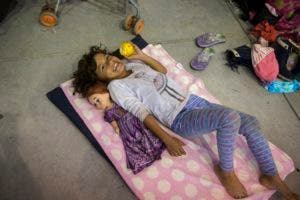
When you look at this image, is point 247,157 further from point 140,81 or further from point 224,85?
point 140,81

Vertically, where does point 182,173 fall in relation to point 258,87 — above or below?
below

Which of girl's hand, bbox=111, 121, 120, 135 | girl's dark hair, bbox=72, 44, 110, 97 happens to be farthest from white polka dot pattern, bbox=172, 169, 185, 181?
girl's dark hair, bbox=72, 44, 110, 97

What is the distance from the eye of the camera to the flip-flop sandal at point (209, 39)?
6.81 feet

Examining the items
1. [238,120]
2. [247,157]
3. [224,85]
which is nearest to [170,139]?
[238,120]

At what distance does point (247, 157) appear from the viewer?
4.97ft

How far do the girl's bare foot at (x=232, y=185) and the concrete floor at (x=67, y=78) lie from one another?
33 centimetres

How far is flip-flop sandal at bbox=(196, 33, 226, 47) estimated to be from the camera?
207 cm

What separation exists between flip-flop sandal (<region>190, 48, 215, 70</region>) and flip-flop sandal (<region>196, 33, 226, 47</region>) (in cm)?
8

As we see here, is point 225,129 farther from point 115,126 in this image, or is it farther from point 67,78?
point 67,78

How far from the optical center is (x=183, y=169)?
1449 millimetres

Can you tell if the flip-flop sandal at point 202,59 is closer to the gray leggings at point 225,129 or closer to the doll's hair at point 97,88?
the gray leggings at point 225,129

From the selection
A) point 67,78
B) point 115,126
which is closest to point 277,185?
point 115,126

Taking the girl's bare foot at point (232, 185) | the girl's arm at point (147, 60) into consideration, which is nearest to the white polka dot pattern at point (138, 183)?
the girl's bare foot at point (232, 185)

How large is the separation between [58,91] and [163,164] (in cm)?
73
